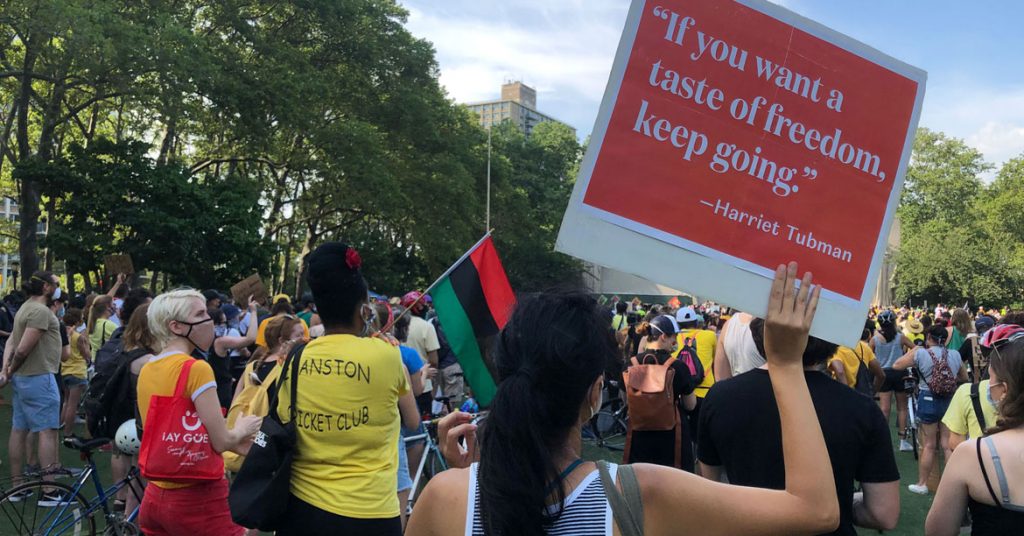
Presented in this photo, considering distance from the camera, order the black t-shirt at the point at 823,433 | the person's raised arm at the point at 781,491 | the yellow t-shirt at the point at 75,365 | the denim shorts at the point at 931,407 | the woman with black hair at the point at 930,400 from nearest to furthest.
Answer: the person's raised arm at the point at 781,491, the black t-shirt at the point at 823,433, the woman with black hair at the point at 930,400, the denim shorts at the point at 931,407, the yellow t-shirt at the point at 75,365

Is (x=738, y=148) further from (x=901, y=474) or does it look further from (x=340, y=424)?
(x=901, y=474)

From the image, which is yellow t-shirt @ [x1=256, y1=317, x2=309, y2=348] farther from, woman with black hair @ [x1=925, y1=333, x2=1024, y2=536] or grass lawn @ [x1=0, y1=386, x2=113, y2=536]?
woman with black hair @ [x1=925, y1=333, x2=1024, y2=536]

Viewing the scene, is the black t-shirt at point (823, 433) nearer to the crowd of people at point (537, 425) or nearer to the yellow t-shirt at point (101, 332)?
the crowd of people at point (537, 425)

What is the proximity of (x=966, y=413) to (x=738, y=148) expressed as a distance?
141 inches

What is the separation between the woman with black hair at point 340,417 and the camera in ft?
9.54

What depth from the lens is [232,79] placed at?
22.2 meters

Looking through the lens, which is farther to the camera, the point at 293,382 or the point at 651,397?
the point at 651,397

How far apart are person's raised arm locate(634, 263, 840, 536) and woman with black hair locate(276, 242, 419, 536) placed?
1697mm

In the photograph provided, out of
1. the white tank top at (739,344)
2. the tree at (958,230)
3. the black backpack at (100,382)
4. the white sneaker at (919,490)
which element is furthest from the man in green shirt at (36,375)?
the tree at (958,230)

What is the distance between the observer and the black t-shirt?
104 inches

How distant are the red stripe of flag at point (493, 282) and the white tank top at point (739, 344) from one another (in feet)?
4.39

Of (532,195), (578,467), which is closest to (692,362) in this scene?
(578,467)

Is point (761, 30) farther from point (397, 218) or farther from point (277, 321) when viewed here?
point (397, 218)

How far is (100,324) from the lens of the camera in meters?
9.29
